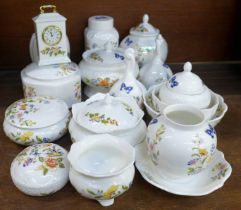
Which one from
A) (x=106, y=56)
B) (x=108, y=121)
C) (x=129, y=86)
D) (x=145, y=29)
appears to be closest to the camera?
(x=108, y=121)

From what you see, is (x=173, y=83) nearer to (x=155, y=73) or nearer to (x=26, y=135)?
(x=155, y=73)

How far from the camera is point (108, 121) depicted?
0.71m

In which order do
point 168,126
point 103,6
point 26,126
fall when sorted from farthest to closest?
point 103,6
point 26,126
point 168,126

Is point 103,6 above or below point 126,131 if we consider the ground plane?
above

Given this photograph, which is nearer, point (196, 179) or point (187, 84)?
point (196, 179)

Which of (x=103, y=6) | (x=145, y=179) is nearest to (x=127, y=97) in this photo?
(x=145, y=179)

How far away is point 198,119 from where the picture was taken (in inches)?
25.7

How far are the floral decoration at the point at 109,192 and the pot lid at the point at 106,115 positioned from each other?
14cm

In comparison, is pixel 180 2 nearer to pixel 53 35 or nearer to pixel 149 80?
pixel 149 80

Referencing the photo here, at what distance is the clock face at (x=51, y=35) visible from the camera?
2.81 ft

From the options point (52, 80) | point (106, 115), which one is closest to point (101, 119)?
point (106, 115)

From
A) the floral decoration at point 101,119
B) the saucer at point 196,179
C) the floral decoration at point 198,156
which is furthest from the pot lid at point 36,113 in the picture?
the floral decoration at point 198,156

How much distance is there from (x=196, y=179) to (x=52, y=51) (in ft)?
1.62

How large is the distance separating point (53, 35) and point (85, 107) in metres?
0.24
